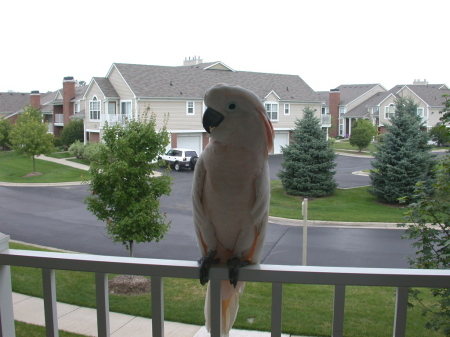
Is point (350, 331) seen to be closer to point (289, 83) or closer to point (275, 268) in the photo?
point (275, 268)

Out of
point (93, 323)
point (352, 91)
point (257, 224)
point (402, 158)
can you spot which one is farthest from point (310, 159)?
point (352, 91)

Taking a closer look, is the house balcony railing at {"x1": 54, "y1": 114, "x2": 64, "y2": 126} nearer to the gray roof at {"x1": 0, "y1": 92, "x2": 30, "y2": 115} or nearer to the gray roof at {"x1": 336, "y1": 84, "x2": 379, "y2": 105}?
the gray roof at {"x1": 0, "y1": 92, "x2": 30, "y2": 115}

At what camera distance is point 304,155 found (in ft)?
32.4

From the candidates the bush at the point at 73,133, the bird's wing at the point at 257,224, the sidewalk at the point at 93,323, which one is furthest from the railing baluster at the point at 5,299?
the bush at the point at 73,133

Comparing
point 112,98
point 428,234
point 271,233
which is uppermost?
point 112,98

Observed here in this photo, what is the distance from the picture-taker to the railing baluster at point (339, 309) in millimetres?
1114

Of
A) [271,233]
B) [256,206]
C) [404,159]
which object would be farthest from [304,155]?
[256,206]

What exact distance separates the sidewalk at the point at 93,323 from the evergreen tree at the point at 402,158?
22.9ft

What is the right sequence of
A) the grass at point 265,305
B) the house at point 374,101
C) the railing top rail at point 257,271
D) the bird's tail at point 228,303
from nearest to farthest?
the railing top rail at point 257,271 → the bird's tail at point 228,303 → the grass at point 265,305 → the house at point 374,101

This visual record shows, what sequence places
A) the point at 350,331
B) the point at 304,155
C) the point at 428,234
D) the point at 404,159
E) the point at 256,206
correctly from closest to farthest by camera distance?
the point at 256,206 → the point at 428,234 → the point at 350,331 → the point at 404,159 → the point at 304,155

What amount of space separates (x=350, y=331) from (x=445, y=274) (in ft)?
8.27

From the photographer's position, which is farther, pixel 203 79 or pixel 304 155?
pixel 203 79

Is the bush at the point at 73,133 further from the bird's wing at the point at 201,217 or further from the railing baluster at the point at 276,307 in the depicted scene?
the railing baluster at the point at 276,307

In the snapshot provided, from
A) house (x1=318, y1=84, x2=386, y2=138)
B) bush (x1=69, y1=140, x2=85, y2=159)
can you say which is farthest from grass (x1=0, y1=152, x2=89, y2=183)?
house (x1=318, y1=84, x2=386, y2=138)
